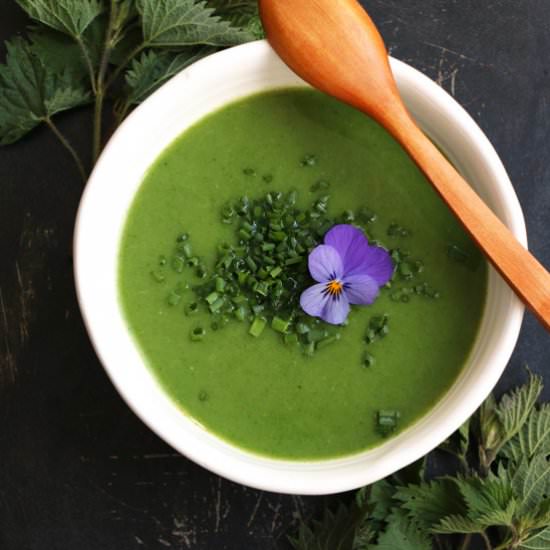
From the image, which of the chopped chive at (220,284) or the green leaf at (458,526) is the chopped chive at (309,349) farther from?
the green leaf at (458,526)

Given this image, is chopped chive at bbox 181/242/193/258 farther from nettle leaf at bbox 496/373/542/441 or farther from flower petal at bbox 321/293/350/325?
nettle leaf at bbox 496/373/542/441

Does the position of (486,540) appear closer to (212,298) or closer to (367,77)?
(212,298)

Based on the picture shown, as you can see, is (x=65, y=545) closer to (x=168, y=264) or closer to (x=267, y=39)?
(x=168, y=264)

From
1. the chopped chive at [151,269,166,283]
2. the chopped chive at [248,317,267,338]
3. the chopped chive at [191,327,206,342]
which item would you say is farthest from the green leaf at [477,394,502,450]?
the chopped chive at [151,269,166,283]

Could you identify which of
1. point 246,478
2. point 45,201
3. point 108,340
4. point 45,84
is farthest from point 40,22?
point 246,478

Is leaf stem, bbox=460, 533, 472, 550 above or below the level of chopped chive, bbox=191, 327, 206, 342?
below

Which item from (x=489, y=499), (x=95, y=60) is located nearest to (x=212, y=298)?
(x=95, y=60)

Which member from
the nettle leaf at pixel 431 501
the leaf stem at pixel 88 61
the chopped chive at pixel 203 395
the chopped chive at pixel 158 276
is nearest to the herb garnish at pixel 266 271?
the chopped chive at pixel 158 276
